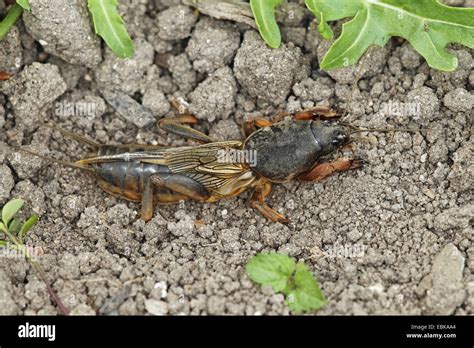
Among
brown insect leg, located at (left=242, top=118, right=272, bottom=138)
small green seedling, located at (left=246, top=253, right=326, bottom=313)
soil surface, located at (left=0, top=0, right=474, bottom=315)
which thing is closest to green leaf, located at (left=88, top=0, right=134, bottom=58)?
soil surface, located at (left=0, top=0, right=474, bottom=315)

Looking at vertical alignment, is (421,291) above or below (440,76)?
below

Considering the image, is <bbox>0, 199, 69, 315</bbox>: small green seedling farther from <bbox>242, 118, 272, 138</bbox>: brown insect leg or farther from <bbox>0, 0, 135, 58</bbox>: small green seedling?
<bbox>242, 118, 272, 138</bbox>: brown insect leg

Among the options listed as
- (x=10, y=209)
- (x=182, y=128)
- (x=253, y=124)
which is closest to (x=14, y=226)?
(x=10, y=209)

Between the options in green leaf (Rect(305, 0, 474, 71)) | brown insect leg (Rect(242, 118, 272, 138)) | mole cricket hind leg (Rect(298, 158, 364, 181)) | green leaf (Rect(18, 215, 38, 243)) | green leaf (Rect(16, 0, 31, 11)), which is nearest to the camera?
green leaf (Rect(18, 215, 38, 243))

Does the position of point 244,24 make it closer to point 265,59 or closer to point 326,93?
point 265,59

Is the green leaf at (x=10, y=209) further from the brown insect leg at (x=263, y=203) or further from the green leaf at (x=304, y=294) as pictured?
the green leaf at (x=304, y=294)

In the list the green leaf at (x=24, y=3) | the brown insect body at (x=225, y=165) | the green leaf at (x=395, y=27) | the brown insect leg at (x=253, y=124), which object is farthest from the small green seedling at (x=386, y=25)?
the green leaf at (x=24, y=3)

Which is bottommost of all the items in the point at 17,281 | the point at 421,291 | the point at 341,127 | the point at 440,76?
the point at 17,281
